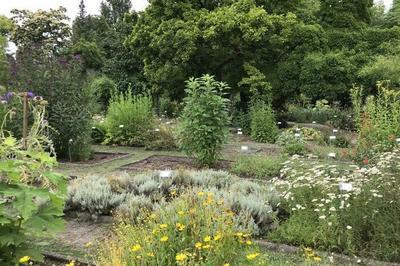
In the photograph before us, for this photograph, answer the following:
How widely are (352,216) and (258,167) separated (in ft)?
11.2

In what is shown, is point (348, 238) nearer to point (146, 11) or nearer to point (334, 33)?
point (146, 11)

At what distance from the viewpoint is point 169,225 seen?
3354mm

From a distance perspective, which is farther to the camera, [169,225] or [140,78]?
[140,78]

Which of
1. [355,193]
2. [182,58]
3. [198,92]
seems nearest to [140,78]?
[182,58]

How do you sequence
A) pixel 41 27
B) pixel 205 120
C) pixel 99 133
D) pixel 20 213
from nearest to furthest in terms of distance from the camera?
1. pixel 20 213
2. pixel 205 120
3. pixel 99 133
4. pixel 41 27

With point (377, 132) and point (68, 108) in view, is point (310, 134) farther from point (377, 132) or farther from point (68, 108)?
point (68, 108)

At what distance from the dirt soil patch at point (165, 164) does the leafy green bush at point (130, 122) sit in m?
1.57

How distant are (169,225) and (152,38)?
11.8 metres

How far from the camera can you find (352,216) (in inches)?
164

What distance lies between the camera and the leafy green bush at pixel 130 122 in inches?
427

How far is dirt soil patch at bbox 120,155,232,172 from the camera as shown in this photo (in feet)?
26.7

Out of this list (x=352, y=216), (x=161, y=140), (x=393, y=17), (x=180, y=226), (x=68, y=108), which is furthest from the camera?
(x=393, y=17)

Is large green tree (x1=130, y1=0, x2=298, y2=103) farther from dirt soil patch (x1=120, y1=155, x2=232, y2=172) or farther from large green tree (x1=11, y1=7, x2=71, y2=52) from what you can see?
large green tree (x1=11, y1=7, x2=71, y2=52)

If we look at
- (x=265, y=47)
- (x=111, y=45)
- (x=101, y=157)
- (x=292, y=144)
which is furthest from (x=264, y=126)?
(x=111, y=45)
